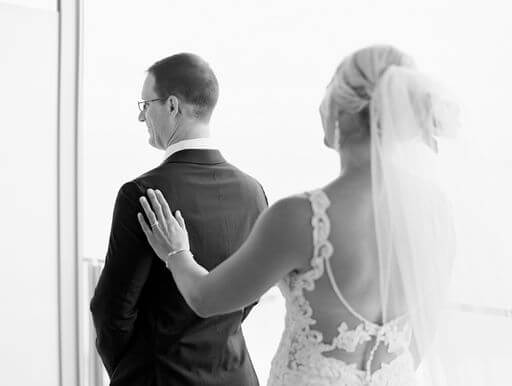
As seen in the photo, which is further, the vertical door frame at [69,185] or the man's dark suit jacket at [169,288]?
the vertical door frame at [69,185]

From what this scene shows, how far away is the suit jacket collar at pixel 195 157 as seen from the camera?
6.57ft

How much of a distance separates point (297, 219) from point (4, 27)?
8.01 feet

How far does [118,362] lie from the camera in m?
2.04

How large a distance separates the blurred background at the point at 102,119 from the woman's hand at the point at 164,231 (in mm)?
1325

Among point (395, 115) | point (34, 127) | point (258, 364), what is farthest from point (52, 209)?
point (395, 115)

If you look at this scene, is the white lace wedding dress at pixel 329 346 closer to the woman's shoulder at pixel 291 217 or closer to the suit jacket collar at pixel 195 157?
the woman's shoulder at pixel 291 217

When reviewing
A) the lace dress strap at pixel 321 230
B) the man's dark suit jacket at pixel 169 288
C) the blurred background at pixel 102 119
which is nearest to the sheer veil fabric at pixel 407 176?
the lace dress strap at pixel 321 230

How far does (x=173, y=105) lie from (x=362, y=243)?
858mm

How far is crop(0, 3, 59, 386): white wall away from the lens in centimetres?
336

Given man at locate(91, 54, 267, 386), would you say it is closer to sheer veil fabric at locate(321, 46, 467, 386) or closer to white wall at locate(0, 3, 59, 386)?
sheer veil fabric at locate(321, 46, 467, 386)

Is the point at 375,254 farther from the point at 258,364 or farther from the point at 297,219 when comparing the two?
the point at 258,364

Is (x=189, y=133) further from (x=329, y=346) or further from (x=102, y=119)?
(x=102, y=119)

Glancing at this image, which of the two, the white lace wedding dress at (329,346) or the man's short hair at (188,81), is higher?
the man's short hair at (188,81)

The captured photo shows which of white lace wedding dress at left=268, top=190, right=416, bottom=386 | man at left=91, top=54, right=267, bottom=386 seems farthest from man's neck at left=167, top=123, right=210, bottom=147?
white lace wedding dress at left=268, top=190, right=416, bottom=386
